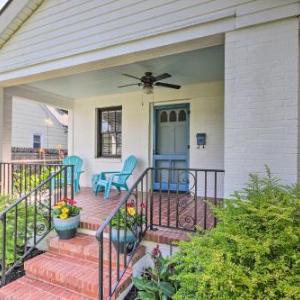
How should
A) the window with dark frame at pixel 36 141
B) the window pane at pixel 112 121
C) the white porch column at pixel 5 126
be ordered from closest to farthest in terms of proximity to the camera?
the white porch column at pixel 5 126 < the window pane at pixel 112 121 < the window with dark frame at pixel 36 141

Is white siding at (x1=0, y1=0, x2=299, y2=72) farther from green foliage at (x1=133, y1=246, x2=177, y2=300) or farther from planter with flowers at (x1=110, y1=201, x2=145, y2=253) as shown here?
green foliage at (x1=133, y1=246, x2=177, y2=300)

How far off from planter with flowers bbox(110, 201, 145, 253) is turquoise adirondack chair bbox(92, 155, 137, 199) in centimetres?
242

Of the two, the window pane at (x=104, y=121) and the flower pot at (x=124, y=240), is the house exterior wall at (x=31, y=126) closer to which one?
the window pane at (x=104, y=121)

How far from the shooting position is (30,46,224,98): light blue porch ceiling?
4.04 m

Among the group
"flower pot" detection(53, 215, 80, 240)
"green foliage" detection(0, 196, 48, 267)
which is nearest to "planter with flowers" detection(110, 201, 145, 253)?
"flower pot" detection(53, 215, 80, 240)

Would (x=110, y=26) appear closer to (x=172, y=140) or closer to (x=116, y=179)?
(x=172, y=140)

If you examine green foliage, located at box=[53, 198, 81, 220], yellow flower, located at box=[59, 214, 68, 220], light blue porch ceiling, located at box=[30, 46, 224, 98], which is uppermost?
light blue porch ceiling, located at box=[30, 46, 224, 98]

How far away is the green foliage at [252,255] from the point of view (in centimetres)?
163

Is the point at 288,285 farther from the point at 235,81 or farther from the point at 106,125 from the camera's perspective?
the point at 106,125

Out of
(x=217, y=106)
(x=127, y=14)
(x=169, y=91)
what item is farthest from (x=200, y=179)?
(x=127, y=14)

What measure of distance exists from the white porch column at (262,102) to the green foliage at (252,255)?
0.51 meters

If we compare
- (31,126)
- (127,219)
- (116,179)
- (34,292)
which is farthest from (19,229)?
(31,126)

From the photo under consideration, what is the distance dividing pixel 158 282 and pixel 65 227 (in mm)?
1445

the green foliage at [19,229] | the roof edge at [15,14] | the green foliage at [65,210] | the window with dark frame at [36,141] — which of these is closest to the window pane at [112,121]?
the roof edge at [15,14]
